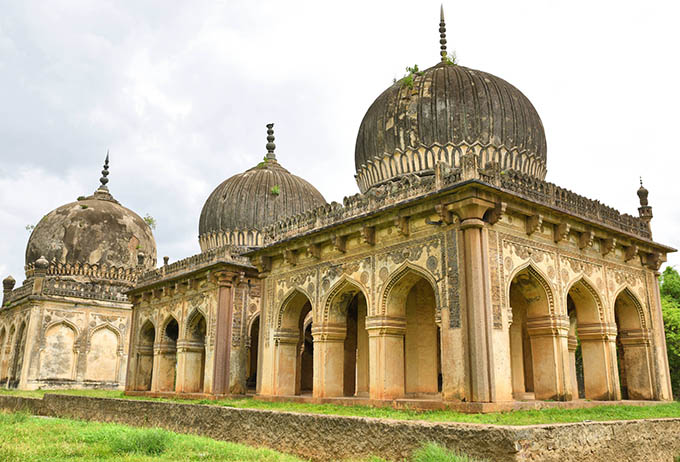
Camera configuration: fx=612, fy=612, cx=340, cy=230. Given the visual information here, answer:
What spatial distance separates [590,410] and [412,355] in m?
3.93

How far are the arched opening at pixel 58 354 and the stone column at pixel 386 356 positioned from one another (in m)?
17.2

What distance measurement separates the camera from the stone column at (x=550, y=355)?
1142cm

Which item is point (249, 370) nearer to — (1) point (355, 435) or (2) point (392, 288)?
(2) point (392, 288)

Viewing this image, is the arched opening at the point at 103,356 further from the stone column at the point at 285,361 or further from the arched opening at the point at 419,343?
the arched opening at the point at 419,343

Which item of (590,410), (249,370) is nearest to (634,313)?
(590,410)

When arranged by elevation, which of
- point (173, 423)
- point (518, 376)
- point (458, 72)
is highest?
point (458, 72)

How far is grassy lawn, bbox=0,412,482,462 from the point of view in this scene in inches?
295

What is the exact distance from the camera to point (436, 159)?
46.9 ft

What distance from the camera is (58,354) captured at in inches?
961

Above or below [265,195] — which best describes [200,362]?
below

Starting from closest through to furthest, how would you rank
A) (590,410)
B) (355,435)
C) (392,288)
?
1. (355,435)
2. (590,410)
3. (392,288)

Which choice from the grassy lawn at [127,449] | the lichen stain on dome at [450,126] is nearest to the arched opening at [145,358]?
the lichen stain on dome at [450,126]

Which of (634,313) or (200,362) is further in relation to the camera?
(200,362)

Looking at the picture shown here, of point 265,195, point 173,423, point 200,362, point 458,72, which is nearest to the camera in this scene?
→ point 173,423
